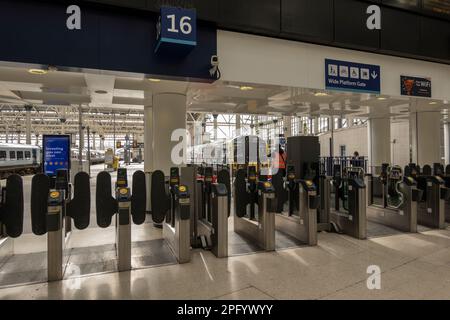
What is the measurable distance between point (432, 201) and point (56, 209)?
231 inches

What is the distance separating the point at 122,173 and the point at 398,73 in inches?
186

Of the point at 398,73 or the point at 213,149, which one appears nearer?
the point at 398,73

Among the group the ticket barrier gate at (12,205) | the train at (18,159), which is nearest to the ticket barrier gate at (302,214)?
the ticket barrier gate at (12,205)

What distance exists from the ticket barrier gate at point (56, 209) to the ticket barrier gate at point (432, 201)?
18.5 feet

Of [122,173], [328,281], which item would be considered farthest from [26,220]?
[328,281]

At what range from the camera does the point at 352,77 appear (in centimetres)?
484

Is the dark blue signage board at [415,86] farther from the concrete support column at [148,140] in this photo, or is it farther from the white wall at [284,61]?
the concrete support column at [148,140]

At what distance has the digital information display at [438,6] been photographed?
5.17m

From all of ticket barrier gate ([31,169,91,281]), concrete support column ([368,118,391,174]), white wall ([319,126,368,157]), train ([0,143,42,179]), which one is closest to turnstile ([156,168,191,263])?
ticket barrier gate ([31,169,91,281])

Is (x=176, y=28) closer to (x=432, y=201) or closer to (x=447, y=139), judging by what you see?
(x=432, y=201)

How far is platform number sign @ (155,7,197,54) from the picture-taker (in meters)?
3.45
